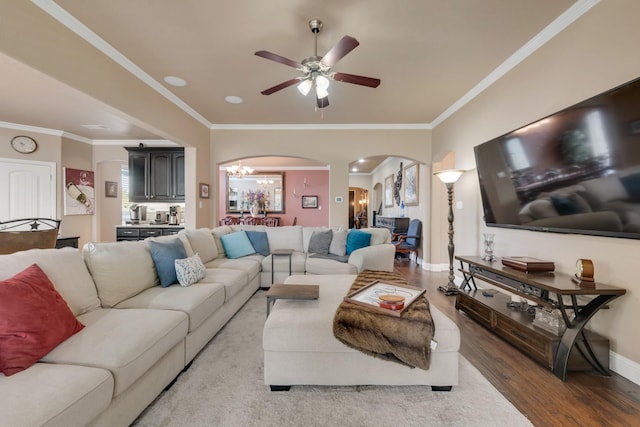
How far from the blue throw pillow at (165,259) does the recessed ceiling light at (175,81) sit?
86.7 inches

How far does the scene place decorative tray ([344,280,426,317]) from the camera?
1.91 metres

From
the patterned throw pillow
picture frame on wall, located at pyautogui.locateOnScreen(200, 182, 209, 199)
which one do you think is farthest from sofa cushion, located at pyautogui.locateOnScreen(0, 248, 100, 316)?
picture frame on wall, located at pyautogui.locateOnScreen(200, 182, 209, 199)

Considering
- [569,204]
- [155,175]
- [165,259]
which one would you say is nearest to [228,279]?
[165,259]

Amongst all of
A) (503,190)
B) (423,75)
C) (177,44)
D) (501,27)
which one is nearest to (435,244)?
(503,190)

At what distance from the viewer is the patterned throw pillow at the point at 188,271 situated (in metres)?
2.59

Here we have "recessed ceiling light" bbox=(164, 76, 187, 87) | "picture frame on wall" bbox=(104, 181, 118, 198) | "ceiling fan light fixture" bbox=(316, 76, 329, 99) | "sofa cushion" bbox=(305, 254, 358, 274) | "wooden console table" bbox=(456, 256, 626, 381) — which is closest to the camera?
"wooden console table" bbox=(456, 256, 626, 381)

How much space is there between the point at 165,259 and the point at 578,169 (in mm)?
3510

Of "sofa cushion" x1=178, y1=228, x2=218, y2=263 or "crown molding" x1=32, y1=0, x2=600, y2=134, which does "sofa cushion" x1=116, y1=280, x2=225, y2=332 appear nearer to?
"sofa cushion" x1=178, y1=228, x2=218, y2=263

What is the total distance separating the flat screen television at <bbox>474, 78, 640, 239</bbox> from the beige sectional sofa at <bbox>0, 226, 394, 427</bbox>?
9.95 ft

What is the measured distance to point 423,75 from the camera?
3.49 m

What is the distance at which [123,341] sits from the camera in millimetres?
1532

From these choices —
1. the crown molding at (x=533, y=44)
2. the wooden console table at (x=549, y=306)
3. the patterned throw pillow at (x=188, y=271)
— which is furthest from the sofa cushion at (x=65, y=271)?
the crown molding at (x=533, y=44)

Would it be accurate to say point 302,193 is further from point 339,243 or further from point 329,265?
point 329,265

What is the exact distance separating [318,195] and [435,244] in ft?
16.1
